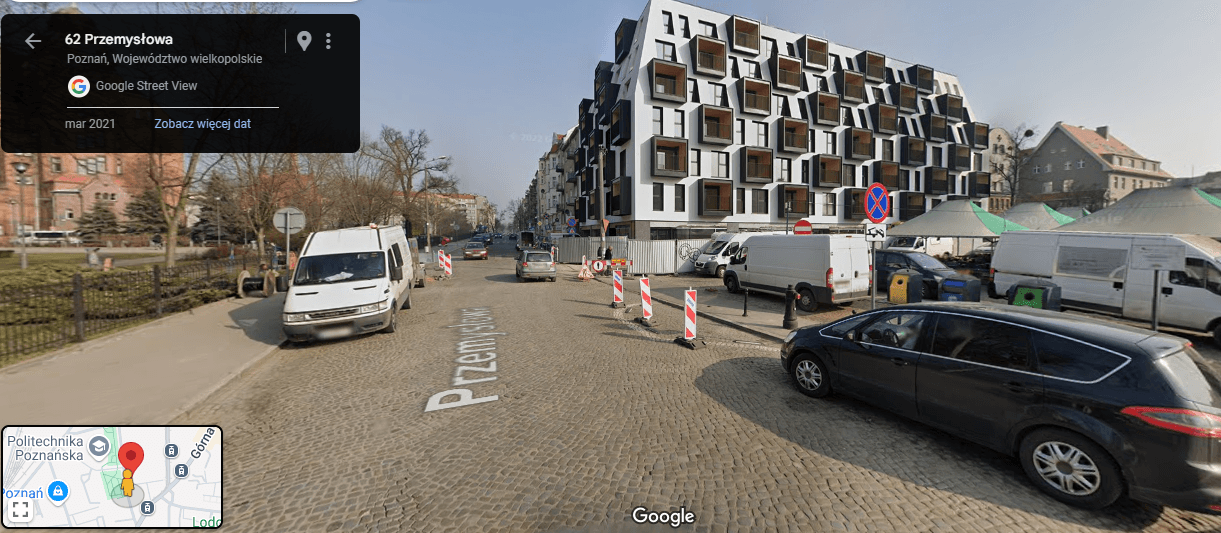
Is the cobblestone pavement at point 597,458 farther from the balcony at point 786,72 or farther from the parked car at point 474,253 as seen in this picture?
the balcony at point 786,72

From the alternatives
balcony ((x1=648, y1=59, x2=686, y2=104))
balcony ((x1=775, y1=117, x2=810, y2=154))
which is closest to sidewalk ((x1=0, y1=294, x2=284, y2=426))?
balcony ((x1=648, y1=59, x2=686, y2=104))

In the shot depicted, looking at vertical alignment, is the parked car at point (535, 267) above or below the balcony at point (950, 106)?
below

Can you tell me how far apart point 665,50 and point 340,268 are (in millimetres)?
27982

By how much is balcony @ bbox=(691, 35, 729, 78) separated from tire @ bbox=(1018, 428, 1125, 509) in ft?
102

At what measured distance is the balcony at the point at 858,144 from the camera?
117 feet

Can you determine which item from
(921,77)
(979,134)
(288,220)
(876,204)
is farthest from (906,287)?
(979,134)

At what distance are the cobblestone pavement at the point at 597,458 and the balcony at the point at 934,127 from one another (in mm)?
47079

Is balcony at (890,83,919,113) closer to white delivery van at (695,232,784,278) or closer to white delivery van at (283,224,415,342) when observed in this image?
white delivery van at (695,232,784,278)

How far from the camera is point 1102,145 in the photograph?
173 ft

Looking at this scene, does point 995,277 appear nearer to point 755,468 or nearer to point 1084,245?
point 1084,245

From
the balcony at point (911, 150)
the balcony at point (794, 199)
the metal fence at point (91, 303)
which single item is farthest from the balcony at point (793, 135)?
the metal fence at point (91, 303)

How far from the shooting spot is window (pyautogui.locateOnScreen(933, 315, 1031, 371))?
3543 mm

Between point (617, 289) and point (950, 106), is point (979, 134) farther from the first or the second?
point (617, 289)

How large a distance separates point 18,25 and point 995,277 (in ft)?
66.0
